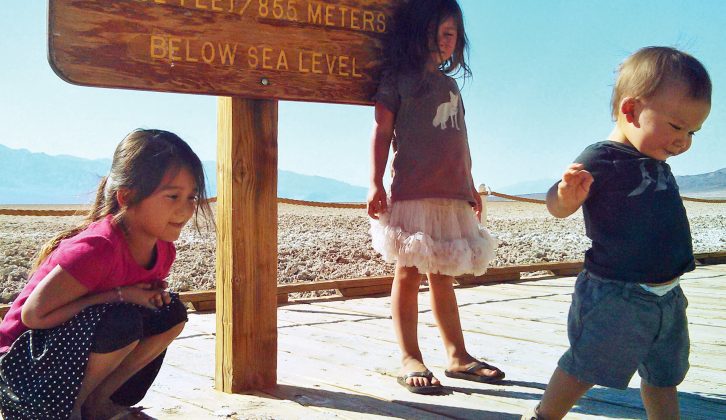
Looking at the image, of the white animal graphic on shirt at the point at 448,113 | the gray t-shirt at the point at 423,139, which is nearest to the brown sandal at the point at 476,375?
the gray t-shirt at the point at 423,139

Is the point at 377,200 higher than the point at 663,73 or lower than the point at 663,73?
lower

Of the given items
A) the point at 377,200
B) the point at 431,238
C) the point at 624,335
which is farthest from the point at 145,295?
the point at 624,335

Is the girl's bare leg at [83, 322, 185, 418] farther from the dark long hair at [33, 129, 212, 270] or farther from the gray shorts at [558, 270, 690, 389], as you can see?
the gray shorts at [558, 270, 690, 389]

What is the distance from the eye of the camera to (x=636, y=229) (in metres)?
2.24

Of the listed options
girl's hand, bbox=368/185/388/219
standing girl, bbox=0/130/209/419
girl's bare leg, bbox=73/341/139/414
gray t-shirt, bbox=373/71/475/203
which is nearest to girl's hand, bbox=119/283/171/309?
standing girl, bbox=0/130/209/419

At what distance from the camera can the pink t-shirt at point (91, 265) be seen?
218cm

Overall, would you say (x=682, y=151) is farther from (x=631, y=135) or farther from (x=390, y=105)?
(x=390, y=105)

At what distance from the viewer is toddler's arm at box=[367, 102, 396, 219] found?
3.17 meters

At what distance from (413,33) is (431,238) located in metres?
0.82

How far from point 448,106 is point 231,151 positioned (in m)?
0.96

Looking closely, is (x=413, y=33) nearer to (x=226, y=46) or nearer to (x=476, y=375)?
(x=226, y=46)

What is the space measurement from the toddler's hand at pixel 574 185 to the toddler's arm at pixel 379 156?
3.49 ft

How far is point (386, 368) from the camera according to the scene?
335 cm

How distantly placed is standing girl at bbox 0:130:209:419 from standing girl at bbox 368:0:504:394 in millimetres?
952
